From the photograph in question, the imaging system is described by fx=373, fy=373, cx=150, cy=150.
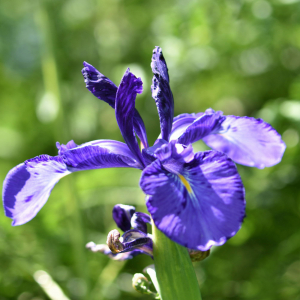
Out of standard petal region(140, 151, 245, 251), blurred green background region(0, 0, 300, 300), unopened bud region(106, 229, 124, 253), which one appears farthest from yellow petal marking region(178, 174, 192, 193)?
blurred green background region(0, 0, 300, 300)

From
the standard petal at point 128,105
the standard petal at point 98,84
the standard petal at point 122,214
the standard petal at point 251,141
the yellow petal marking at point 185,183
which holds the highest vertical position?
the standard petal at point 98,84

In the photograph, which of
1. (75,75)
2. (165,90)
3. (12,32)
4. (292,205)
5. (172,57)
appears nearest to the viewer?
(165,90)

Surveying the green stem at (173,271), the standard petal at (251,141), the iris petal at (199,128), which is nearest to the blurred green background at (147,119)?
the standard petal at (251,141)

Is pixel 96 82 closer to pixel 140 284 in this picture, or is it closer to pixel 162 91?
pixel 162 91

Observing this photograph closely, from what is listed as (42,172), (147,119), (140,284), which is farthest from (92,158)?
(147,119)

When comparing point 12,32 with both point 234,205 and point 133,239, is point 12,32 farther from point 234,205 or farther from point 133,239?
point 234,205

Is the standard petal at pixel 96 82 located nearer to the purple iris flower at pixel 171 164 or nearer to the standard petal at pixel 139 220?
the purple iris flower at pixel 171 164

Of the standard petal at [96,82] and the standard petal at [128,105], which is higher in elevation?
the standard petal at [96,82]

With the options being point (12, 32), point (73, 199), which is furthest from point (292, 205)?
point (12, 32)
